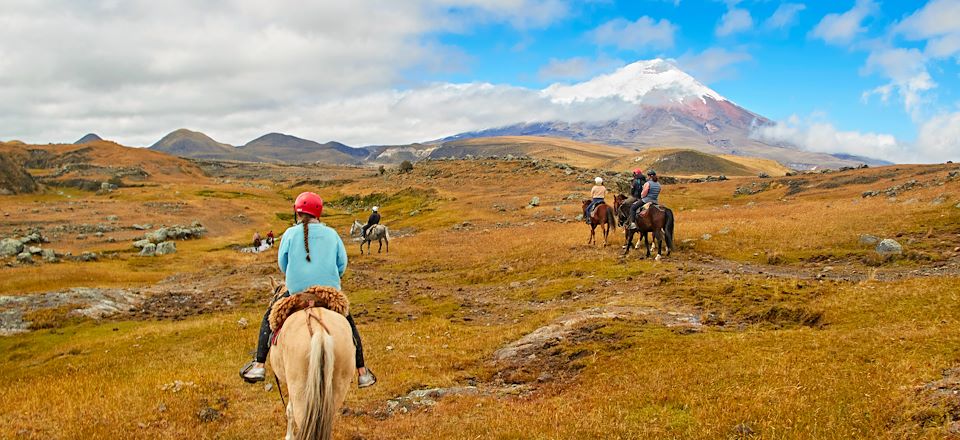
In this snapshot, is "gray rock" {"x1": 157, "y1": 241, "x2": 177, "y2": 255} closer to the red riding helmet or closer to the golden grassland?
the golden grassland

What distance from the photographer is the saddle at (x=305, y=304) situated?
327 inches

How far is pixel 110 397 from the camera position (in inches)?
488

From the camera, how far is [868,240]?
24.2 m

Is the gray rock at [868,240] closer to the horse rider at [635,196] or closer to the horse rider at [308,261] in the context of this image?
the horse rider at [635,196]

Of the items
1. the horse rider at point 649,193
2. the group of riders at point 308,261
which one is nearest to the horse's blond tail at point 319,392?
the group of riders at point 308,261

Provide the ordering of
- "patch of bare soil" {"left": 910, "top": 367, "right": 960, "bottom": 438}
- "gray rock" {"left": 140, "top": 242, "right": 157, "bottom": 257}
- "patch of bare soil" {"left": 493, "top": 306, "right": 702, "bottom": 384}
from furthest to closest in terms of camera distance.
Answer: "gray rock" {"left": 140, "top": 242, "right": 157, "bottom": 257}, "patch of bare soil" {"left": 493, "top": 306, "right": 702, "bottom": 384}, "patch of bare soil" {"left": 910, "top": 367, "right": 960, "bottom": 438}

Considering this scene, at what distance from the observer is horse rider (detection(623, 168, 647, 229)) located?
26828 mm

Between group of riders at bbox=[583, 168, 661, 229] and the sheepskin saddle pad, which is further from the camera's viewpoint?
group of riders at bbox=[583, 168, 661, 229]

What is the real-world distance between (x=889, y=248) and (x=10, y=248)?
6025 cm

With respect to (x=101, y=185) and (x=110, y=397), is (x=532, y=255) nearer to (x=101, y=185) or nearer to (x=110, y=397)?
(x=110, y=397)

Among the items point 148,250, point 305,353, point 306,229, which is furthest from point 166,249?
point 305,353

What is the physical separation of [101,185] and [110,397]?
122351 millimetres

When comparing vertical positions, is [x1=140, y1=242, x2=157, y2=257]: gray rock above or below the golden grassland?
below

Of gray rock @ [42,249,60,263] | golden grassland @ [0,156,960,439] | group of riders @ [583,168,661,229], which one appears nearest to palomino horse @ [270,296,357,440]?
golden grassland @ [0,156,960,439]
